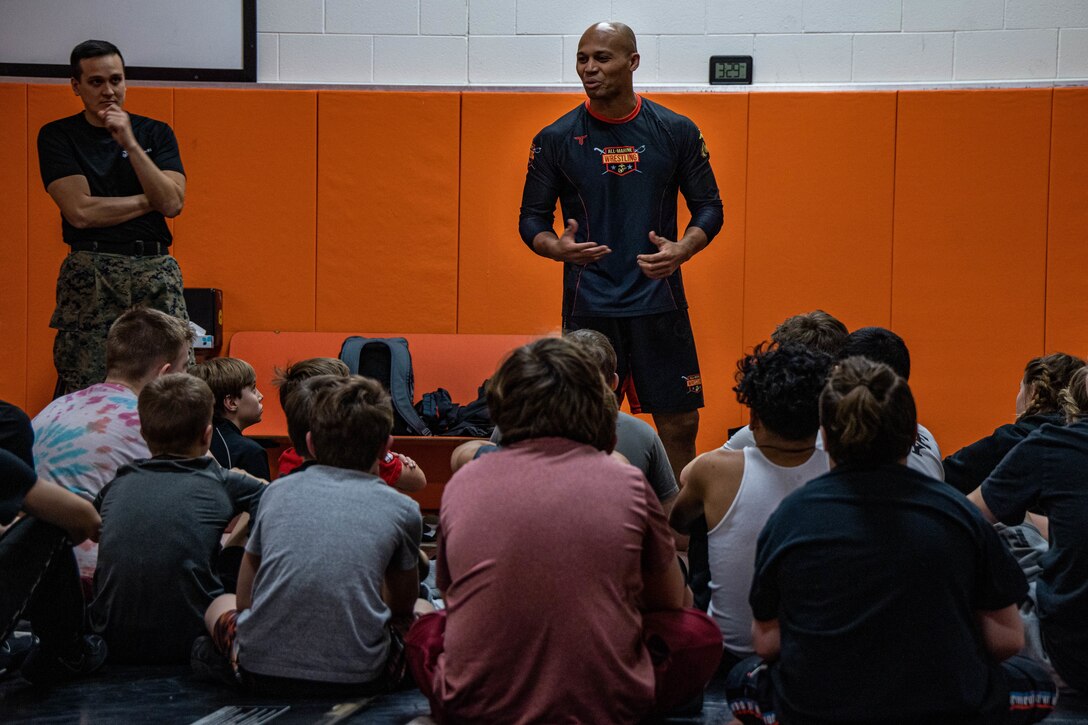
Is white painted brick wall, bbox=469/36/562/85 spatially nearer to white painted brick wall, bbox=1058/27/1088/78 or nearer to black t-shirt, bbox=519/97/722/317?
black t-shirt, bbox=519/97/722/317

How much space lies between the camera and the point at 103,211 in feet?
11.9

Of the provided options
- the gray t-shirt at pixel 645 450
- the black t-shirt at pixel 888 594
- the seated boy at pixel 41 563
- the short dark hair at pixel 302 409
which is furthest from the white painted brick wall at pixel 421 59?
the black t-shirt at pixel 888 594

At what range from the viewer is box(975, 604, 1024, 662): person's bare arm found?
1.82 metres

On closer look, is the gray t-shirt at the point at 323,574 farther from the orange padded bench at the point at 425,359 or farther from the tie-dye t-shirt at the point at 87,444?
the orange padded bench at the point at 425,359

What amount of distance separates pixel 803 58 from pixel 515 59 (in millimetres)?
1453

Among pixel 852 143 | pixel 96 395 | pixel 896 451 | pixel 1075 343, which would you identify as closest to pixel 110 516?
pixel 96 395

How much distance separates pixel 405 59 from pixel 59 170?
2318mm

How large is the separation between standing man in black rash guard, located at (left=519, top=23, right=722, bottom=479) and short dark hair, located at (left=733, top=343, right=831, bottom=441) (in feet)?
4.34

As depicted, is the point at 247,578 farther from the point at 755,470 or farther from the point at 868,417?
the point at 868,417

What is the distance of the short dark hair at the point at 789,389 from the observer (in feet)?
7.23

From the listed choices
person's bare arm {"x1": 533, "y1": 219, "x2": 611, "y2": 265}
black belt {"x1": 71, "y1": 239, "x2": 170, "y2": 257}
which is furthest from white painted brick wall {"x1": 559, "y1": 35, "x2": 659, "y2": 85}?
black belt {"x1": 71, "y1": 239, "x2": 170, "y2": 257}

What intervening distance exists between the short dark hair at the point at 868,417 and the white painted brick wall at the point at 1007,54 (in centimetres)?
415

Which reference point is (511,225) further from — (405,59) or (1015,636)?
(1015,636)

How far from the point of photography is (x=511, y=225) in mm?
5516
